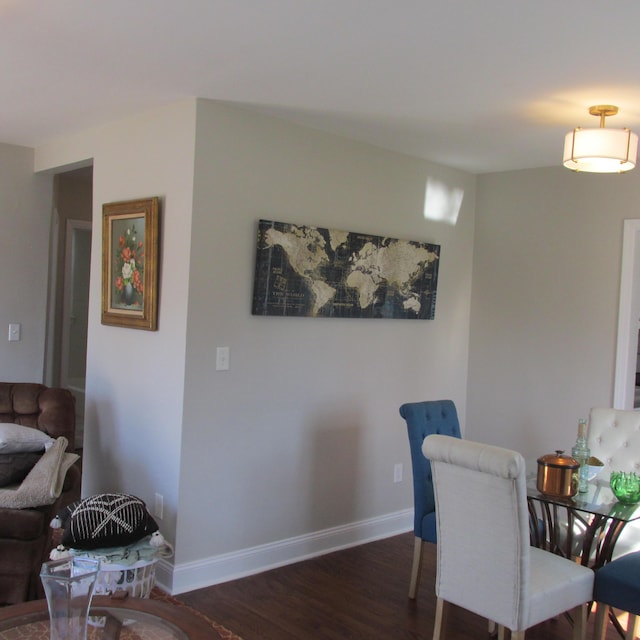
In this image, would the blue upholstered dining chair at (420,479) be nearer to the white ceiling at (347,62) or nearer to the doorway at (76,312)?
the white ceiling at (347,62)

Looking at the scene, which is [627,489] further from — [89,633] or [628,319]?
[89,633]

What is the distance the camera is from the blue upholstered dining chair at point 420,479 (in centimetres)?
335

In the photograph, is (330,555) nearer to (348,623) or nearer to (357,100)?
(348,623)

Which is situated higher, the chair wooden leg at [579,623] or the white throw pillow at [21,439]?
the white throw pillow at [21,439]

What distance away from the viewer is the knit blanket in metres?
3.07

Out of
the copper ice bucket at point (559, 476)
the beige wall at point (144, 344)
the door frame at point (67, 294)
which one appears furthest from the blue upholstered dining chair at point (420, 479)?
the door frame at point (67, 294)

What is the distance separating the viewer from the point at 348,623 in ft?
10.4

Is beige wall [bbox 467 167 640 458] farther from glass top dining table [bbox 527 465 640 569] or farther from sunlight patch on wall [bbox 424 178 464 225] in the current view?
glass top dining table [bbox 527 465 640 569]

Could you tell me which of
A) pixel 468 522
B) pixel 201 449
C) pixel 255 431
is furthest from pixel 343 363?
pixel 468 522

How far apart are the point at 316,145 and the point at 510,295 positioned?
5.73 ft

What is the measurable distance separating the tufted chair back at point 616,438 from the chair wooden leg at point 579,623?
90cm

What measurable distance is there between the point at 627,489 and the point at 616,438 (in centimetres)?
78

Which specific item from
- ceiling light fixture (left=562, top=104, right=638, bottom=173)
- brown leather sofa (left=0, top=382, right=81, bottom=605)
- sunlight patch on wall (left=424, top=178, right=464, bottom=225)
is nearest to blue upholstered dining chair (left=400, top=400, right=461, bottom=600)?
ceiling light fixture (left=562, top=104, right=638, bottom=173)

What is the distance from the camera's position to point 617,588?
8.65 ft
